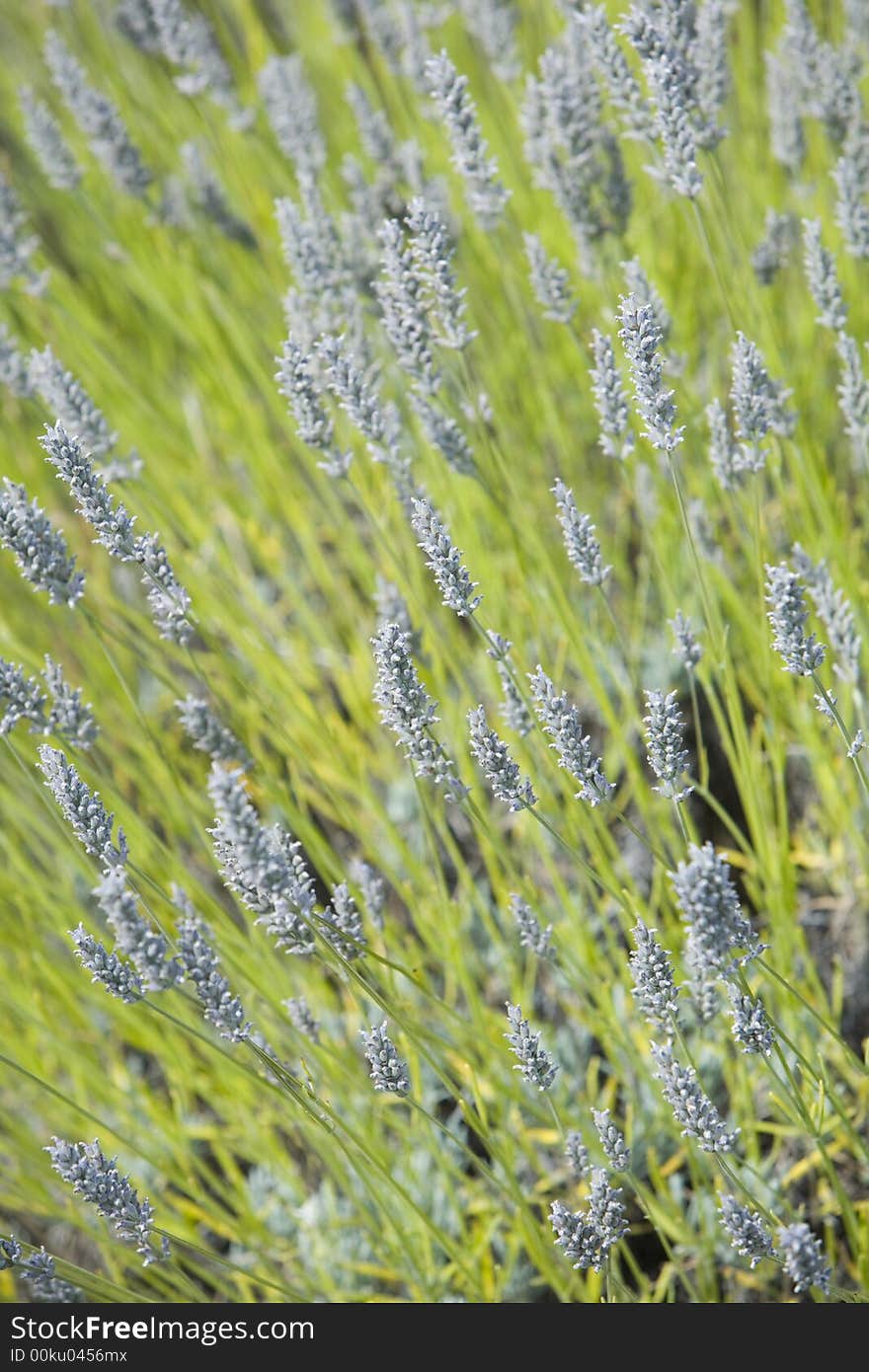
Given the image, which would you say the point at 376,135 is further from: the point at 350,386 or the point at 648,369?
the point at 648,369

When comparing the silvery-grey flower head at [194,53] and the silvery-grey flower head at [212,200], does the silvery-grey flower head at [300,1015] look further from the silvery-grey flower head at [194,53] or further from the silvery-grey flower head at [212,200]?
the silvery-grey flower head at [194,53]

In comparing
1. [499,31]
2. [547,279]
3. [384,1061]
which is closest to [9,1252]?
[384,1061]

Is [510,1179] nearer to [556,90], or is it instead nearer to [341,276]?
[341,276]

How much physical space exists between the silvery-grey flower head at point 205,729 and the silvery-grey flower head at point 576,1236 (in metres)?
0.77

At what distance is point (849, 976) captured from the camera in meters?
2.16

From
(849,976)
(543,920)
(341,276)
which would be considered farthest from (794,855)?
(341,276)

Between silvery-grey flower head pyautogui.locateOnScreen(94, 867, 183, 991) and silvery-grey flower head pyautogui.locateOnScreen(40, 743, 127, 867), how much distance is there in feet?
0.12

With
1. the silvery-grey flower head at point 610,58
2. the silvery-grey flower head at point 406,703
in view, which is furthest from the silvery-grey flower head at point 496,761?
the silvery-grey flower head at point 610,58

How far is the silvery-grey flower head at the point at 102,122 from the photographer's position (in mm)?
2320

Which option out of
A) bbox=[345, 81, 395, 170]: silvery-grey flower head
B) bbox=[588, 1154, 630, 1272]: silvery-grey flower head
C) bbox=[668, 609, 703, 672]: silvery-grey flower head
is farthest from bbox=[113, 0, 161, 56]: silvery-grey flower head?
bbox=[588, 1154, 630, 1272]: silvery-grey flower head

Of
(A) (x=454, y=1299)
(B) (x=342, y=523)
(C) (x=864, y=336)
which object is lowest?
(A) (x=454, y=1299)

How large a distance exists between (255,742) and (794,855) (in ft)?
3.15

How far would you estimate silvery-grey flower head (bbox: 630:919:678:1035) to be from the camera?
4.37 ft

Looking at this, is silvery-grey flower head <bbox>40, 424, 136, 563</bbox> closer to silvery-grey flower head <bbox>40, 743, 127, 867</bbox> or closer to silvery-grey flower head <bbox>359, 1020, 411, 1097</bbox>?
silvery-grey flower head <bbox>40, 743, 127, 867</bbox>
